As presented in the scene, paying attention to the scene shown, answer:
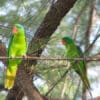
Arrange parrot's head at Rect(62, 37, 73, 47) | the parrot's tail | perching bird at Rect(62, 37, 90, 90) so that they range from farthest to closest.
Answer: parrot's head at Rect(62, 37, 73, 47) → perching bird at Rect(62, 37, 90, 90) → the parrot's tail

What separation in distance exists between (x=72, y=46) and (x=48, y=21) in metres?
0.43

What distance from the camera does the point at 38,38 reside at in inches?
106

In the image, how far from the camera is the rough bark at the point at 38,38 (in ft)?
8.57

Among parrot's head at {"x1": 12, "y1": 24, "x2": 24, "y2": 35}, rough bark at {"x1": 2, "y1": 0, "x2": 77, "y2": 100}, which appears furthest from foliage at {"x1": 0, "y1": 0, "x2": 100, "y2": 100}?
parrot's head at {"x1": 12, "y1": 24, "x2": 24, "y2": 35}

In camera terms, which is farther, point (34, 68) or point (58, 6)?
point (58, 6)

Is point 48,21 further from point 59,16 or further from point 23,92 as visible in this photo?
point 23,92

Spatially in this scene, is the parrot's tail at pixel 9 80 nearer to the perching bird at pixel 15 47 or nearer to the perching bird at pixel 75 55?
the perching bird at pixel 15 47

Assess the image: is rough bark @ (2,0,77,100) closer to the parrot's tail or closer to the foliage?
the foliage

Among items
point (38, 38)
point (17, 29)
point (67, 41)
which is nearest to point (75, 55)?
point (67, 41)

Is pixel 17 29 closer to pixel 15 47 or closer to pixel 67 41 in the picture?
pixel 15 47

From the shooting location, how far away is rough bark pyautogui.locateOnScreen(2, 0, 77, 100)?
2.61 metres

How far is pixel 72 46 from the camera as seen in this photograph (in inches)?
100

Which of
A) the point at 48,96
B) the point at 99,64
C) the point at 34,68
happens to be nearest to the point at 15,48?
the point at 34,68

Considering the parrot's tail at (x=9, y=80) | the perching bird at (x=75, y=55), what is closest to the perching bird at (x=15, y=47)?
the parrot's tail at (x=9, y=80)
